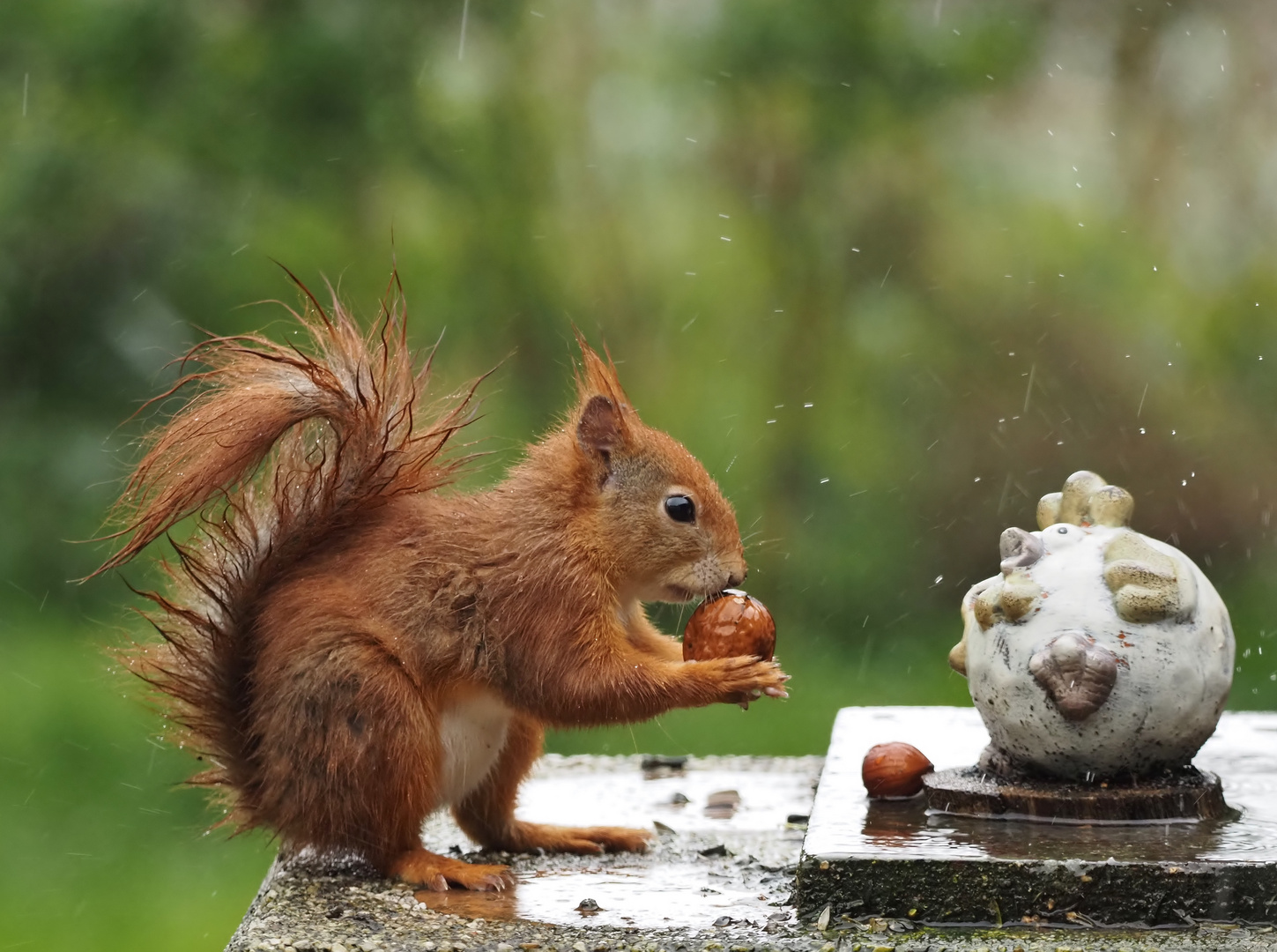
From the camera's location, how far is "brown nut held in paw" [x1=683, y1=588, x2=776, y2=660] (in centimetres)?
268

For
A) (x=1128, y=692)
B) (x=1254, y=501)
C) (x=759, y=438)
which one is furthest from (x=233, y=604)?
(x=1254, y=501)

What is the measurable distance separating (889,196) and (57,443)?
3294mm

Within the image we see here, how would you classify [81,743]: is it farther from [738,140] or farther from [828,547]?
[738,140]

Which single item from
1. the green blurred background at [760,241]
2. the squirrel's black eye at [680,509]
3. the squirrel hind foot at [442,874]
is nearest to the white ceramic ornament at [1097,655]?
the squirrel's black eye at [680,509]

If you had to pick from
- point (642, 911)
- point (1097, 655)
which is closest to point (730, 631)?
point (642, 911)

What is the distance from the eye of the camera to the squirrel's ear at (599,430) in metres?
2.78

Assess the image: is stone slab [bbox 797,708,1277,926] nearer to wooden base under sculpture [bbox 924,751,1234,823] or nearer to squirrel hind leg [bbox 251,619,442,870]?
wooden base under sculpture [bbox 924,751,1234,823]

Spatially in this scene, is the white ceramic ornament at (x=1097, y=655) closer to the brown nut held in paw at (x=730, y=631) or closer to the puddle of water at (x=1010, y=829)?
the puddle of water at (x=1010, y=829)

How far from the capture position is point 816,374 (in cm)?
623

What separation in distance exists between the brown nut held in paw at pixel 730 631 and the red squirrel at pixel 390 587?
2.0 inches

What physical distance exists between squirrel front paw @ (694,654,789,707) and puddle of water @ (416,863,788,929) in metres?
0.32

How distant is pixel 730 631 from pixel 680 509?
219 millimetres

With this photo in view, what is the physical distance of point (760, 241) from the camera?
631 cm

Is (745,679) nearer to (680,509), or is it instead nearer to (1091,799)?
(680,509)
